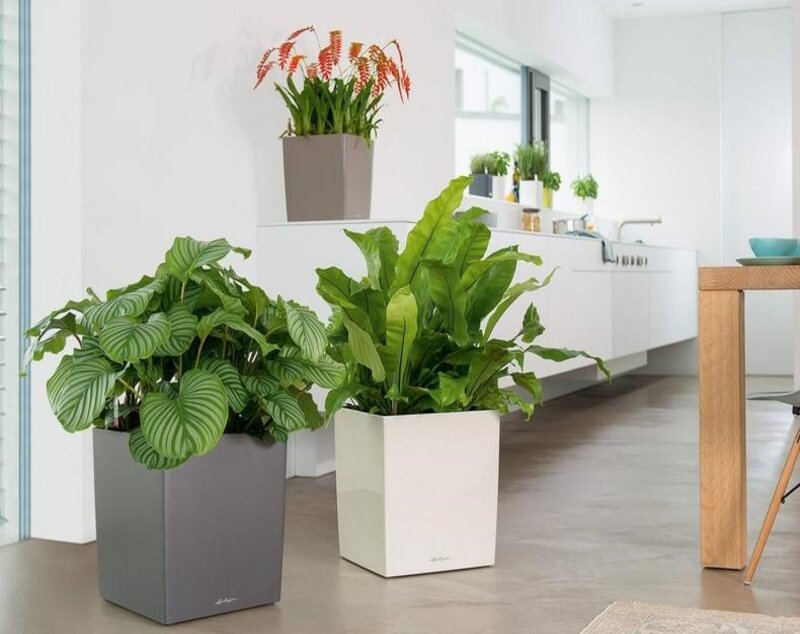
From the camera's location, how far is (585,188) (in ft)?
27.1

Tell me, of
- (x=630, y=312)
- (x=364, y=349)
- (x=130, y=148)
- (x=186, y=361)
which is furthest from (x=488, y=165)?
(x=186, y=361)

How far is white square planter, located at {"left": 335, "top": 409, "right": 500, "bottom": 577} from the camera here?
2719 mm

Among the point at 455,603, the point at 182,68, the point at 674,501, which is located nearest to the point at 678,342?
the point at 674,501

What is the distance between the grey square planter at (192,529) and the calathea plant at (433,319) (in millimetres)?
397

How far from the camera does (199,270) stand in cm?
236

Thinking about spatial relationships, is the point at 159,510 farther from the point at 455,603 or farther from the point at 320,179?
the point at 320,179

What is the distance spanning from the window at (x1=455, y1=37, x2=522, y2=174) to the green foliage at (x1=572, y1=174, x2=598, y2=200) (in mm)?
977

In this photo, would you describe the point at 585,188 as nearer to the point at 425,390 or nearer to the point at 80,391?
the point at 425,390

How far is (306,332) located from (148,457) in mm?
395

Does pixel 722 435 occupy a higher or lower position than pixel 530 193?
lower

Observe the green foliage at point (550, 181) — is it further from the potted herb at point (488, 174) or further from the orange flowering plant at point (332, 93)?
the orange flowering plant at point (332, 93)

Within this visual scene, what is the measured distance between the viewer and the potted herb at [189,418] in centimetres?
222

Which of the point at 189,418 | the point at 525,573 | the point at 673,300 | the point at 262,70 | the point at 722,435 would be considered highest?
the point at 262,70

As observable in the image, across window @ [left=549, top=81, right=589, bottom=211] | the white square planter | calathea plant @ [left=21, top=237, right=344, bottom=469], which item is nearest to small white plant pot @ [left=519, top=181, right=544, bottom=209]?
window @ [left=549, top=81, right=589, bottom=211]
